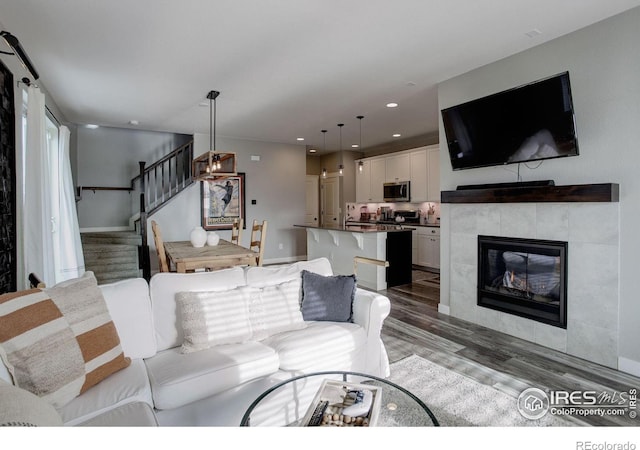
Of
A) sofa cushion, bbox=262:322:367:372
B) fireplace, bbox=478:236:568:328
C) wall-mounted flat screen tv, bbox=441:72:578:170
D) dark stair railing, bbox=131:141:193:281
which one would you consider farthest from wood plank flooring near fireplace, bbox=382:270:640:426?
dark stair railing, bbox=131:141:193:281

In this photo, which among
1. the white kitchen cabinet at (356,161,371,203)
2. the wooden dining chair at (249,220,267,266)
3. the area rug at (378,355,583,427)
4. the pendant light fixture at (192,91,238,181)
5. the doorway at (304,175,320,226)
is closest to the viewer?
the area rug at (378,355,583,427)

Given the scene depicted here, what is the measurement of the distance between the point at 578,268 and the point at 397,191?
4722 mm

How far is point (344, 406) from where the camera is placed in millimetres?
1309

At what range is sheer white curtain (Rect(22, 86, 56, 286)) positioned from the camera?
281cm

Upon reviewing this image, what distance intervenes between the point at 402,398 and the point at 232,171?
3778mm

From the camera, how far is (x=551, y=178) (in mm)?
3107

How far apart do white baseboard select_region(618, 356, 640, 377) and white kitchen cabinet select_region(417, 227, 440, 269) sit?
3.81 metres

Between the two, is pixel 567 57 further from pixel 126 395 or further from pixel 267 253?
pixel 267 253

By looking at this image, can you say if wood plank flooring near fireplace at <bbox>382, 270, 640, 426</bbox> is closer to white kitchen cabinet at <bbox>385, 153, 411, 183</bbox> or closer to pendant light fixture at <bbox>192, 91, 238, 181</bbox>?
pendant light fixture at <bbox>192, 91, 238, 181</bbox>

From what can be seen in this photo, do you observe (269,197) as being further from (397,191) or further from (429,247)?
(429,247)

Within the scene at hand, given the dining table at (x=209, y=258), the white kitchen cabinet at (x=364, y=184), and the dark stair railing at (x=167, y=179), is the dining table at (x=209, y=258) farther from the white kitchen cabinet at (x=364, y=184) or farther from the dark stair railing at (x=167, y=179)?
the white kitchen cabinet at (x=364, y=184)

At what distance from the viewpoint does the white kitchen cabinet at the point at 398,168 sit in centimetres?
729

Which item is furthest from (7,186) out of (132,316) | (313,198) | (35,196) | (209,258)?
(313,198)

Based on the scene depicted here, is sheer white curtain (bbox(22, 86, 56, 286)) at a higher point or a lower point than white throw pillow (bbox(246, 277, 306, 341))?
higher
